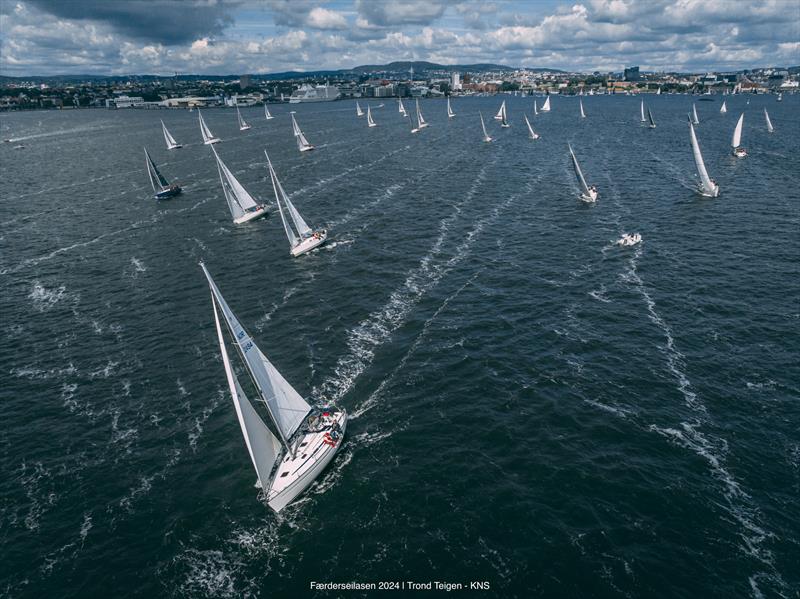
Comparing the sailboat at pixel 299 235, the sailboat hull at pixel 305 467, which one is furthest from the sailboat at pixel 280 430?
the sailboat at pixel 299 235

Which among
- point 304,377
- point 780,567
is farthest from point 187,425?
point 780,567

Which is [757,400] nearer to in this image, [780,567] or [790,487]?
[790,487]

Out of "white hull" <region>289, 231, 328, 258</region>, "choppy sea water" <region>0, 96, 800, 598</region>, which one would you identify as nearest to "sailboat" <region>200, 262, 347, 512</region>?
"choppy sea water" <region>0, 96, 800, 598</region>

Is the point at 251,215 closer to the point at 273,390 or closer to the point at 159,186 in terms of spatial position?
the point at 159,186

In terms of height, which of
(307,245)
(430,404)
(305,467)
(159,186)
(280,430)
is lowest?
(430,404)

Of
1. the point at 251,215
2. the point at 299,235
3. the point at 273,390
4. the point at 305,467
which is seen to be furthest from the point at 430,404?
the point at 251,215

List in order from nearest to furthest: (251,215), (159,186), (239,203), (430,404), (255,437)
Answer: (255,437)
(430,404)
(239,203)
(251,215)
(159,186)

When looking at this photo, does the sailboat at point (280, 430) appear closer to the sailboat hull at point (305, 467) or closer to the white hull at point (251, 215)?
the sailboat hull at point (305, 467)
